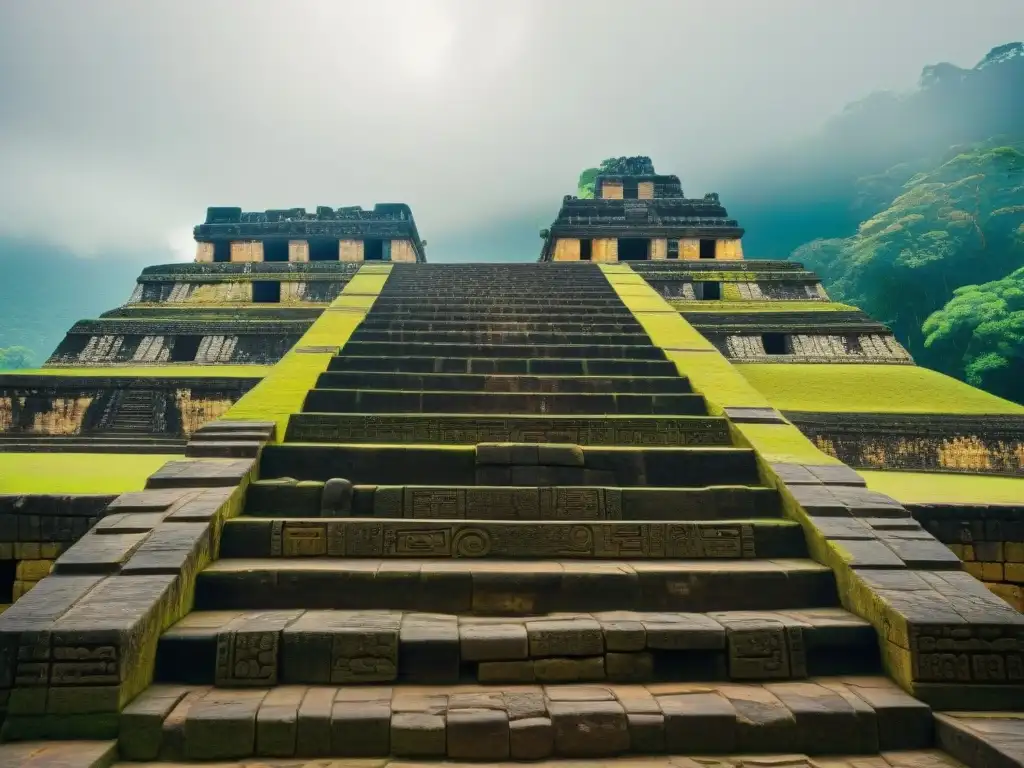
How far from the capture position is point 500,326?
962 centimetres

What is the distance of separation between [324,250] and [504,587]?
22.1 m

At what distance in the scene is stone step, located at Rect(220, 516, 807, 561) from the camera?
455 centimetres

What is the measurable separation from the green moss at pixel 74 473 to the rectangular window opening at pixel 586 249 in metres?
A: 15.5

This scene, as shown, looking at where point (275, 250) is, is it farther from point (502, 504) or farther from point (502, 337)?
point (502, 504)

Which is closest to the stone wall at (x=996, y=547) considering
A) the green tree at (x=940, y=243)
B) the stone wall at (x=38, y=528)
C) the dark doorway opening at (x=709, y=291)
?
the stone wall at (x=38, y=528)

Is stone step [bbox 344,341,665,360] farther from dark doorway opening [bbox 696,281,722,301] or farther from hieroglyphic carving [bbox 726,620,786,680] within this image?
dark doorway opening [bbox 696,281,722,301]

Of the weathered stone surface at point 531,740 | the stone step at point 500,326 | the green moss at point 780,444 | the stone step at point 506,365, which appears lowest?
the weathered stone surface at point 531,740

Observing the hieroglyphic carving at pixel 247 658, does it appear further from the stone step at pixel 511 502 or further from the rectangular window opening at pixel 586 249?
the rectangular window opening at pixel 586 249

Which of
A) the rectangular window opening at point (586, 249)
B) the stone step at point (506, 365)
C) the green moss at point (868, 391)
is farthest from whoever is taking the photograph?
the rectangular window opening at point (586, 249)

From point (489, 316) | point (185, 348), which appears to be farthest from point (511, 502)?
point (185, 348)

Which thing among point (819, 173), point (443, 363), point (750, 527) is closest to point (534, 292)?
point (443, 363)

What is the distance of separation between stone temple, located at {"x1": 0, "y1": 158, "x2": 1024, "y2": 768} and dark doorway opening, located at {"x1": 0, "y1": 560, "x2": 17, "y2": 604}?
0.8 inches

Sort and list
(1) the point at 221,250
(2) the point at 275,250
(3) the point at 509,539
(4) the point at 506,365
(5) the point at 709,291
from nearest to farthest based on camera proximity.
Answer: (3) the point at 509,539 < (4) the point at 506,365 < (5) the point at 709,291 < (1) the point at 221,250 < (2) the point at 275,250

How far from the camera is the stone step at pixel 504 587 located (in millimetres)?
4105
